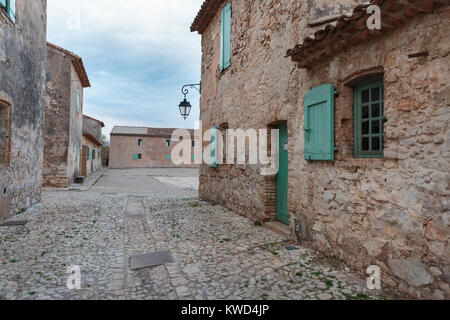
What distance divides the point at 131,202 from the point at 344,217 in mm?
7491

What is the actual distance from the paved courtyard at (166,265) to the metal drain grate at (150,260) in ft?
0.36

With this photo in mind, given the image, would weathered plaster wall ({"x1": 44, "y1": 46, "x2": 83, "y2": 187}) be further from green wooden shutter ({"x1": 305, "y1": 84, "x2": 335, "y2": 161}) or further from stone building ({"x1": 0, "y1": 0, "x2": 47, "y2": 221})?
green wooden shutter ({"x1": 305, "y1": 84, "x2": 335, "y2": 161})

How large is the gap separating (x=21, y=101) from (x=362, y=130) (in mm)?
7427

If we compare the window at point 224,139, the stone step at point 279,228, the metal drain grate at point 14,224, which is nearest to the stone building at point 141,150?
the window at point 224,139

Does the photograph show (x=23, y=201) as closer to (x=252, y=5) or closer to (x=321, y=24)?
(x=252, y=5)

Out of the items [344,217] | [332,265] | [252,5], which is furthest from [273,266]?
[252,5]

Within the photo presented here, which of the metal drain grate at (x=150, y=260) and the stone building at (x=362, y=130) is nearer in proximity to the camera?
the stone building at (x=362, y=130)

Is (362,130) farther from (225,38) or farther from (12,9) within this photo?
(12,9)

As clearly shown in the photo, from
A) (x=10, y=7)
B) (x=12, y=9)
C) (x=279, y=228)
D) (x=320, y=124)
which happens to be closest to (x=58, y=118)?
(x=12, y=9)

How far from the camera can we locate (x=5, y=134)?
636 centimetres

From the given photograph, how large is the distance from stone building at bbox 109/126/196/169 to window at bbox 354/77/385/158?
122 ft

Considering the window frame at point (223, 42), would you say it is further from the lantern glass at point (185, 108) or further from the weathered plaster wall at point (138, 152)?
the weathered plaster wall at point (138, 152)

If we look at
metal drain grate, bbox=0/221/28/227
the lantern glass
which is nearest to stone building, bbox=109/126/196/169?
the lantern glass

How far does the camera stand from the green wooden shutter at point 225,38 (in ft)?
26.6
